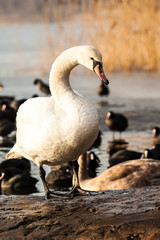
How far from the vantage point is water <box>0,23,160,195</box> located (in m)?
10.8

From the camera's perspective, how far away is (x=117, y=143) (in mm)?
10586

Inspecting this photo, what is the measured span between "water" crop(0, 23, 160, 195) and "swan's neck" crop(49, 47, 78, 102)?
293 centimetres

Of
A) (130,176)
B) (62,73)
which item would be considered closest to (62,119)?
(62,73)

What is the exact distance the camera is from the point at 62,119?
4645mm

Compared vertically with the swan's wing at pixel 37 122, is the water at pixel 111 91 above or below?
below

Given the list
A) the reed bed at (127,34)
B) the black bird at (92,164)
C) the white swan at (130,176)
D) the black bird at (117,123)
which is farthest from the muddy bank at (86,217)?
the reed bed at (127,34)

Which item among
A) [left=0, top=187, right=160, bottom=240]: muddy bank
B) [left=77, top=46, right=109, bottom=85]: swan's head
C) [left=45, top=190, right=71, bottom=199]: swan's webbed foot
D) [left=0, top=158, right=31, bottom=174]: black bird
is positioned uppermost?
[left=77, top=46, right=109, bottom=85]: swan's head

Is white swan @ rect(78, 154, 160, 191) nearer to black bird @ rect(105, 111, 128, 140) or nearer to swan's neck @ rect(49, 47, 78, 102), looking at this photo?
swan's neck @ rect(49, 47, 78, 102)

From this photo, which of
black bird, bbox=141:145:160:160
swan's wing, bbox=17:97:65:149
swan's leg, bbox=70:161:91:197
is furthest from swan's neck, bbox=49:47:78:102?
black bird, bbox=141:145:160:160

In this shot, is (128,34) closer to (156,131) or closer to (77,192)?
(156,131)

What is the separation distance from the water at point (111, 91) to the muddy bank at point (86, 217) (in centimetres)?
271

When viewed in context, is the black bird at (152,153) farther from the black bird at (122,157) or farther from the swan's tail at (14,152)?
the swan's tail at (14,152)

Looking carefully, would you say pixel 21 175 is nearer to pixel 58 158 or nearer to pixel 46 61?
pixel 58 158

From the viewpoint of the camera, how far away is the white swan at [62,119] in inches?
180
